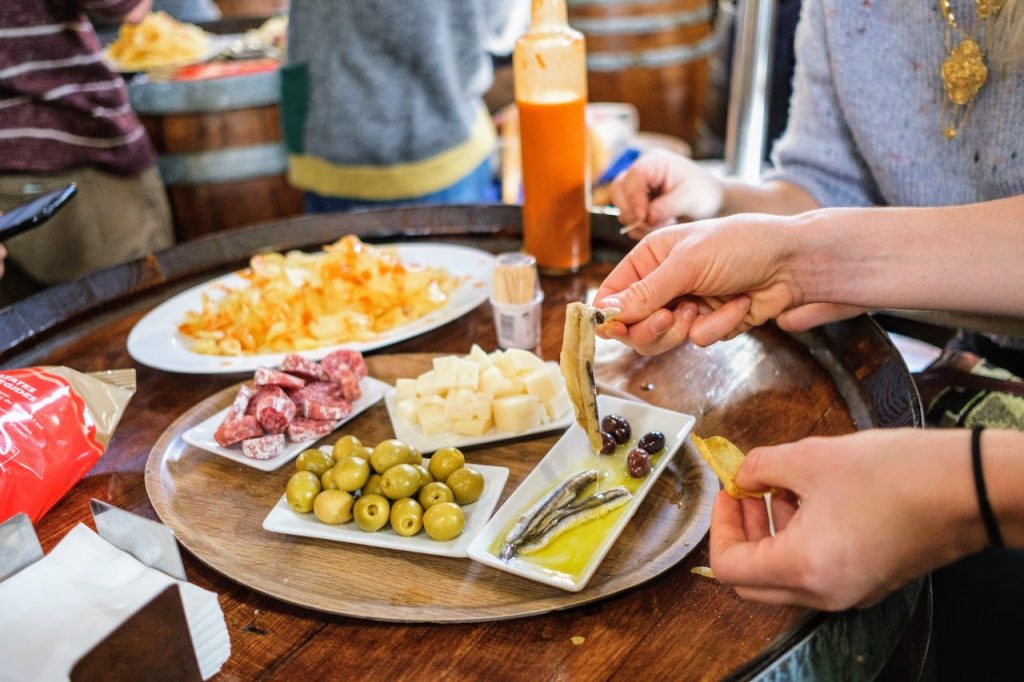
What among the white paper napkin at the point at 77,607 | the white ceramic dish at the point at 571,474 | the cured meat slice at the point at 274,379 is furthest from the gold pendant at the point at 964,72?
the white paper napkin at the point at 77,607

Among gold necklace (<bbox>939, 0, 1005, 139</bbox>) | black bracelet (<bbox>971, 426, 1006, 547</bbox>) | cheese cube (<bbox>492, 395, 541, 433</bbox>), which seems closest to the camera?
black bracelet (<bbox>971, 426, 1006, 547</bbox>)

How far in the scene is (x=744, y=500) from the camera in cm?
104

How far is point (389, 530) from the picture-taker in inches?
45.5

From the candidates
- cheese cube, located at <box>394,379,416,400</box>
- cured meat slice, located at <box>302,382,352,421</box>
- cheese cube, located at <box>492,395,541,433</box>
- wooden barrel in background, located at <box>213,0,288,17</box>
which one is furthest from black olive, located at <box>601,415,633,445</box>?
wooden barrel in background, located at <box>213,0,288,17</box>

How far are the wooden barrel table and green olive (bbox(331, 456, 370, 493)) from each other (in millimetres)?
103

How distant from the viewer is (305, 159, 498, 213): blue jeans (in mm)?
3111

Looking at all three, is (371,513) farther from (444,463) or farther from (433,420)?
(433,420)

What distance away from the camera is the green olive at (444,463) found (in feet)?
4.00

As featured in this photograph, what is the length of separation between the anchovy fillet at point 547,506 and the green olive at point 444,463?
142 millimetres

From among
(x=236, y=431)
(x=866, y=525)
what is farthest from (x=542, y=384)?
(x=866, y=525)

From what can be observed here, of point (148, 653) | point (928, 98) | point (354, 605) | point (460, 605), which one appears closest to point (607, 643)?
point (460, 605)

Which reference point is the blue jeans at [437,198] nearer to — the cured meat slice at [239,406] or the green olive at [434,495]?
the cured meat slice at [239,406]

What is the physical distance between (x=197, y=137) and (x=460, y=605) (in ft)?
8.88

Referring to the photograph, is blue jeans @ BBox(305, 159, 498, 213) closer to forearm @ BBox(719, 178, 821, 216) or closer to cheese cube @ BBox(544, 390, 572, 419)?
forearm @ BBox(719, 178, 821, 216)
